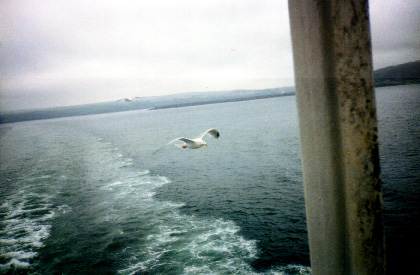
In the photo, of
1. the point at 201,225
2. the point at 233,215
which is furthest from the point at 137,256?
the point at 233,215

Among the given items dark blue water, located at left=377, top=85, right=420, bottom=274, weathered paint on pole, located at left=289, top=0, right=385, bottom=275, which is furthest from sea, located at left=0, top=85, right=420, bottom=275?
weathered paint on pole, located at left=289, top=0, right=385, bottom=275

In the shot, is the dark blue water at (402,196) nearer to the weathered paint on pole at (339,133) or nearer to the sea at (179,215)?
the sea at (179,215)

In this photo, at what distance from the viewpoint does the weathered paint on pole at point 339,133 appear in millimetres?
1115

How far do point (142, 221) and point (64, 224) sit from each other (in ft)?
17.8

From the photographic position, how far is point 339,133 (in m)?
1.21

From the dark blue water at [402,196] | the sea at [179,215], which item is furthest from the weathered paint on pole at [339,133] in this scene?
the sea at [179,215]

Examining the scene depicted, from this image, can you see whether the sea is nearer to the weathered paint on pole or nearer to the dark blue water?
the dark blue water

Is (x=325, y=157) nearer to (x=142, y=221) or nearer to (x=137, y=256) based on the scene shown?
(x=137, y=256)

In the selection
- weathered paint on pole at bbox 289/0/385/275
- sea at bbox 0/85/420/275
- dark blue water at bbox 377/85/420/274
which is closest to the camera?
weathered paint on pole at bbox 289/0/385/275

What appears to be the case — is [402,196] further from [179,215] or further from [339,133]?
[339,133]

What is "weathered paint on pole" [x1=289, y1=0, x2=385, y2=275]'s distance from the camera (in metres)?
1.12

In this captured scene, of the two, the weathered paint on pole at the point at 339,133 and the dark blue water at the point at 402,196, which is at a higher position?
the weathered paint on pole at the point at 339,133

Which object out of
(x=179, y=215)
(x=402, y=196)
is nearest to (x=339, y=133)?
(x=179, y=215)

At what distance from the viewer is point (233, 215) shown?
1714 cm
